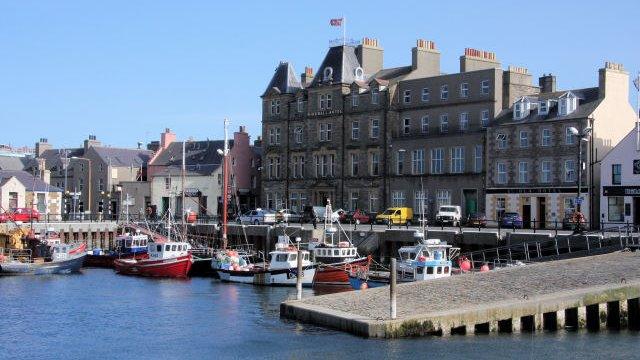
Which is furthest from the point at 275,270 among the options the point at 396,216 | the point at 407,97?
the point at 407,97

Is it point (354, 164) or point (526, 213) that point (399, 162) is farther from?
point (526, 213)

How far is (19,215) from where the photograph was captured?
277 ft

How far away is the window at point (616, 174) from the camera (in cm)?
6762

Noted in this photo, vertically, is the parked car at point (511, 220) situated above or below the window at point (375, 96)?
below

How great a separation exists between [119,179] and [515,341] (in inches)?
3239

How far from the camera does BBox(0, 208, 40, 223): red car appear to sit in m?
82.9

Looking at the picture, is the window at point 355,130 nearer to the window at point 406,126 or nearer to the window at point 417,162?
the window at point 406,126

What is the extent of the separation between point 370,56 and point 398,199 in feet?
52.1

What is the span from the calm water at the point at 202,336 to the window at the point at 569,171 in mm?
24801

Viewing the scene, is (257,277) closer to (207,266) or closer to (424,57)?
(207,266)

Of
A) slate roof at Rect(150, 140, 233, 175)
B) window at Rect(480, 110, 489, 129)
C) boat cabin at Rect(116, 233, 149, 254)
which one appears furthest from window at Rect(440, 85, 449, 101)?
slate roof at Rect(150, 140, 233, 175)

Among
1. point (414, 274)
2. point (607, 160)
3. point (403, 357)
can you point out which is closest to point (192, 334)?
point (403, 357)

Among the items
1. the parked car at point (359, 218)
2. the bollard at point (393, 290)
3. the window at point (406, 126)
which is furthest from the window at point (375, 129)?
the bollard at point (393, 290)

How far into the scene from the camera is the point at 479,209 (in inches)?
3046
